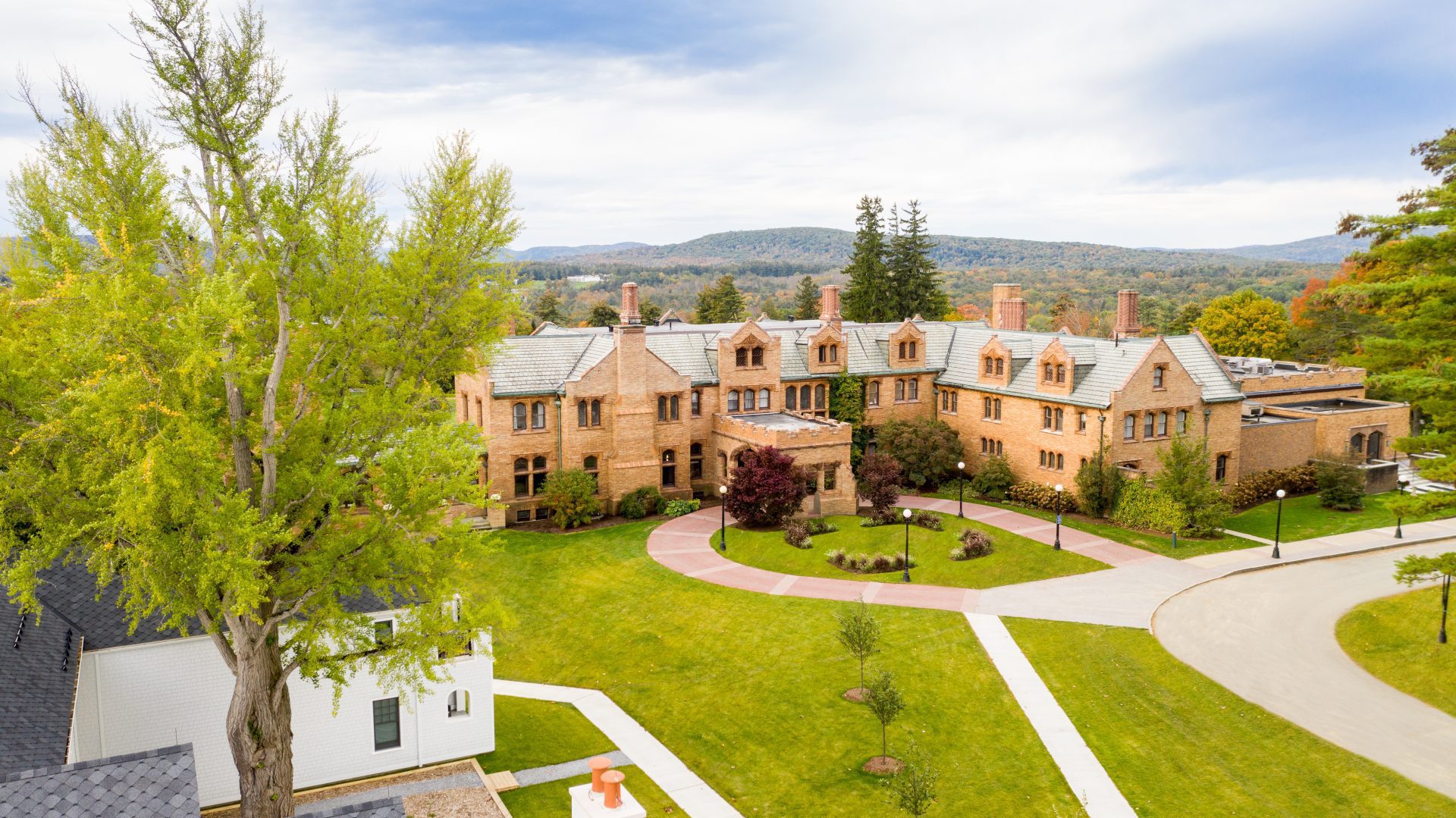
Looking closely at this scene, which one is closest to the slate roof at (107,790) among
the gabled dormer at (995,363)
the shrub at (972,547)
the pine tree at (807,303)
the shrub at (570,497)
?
the shrub at (972,547)

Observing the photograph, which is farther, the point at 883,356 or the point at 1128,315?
the point at 883,356

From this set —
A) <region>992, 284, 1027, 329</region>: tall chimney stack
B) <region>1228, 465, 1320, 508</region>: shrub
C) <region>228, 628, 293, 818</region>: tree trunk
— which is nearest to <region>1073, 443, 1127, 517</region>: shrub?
<region>1228, 465, 1320, 508</region>: shrub

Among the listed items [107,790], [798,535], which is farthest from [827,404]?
[107,790]

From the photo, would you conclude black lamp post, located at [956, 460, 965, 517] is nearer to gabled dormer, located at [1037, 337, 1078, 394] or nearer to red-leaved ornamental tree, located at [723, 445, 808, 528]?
gabled dormer, located at [1037, 337, 1078, 394]

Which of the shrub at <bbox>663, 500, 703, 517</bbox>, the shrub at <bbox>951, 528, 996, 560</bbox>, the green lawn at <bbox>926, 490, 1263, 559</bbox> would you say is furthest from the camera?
the shrub at <bbox>663, 500, 703, 517</bbox>

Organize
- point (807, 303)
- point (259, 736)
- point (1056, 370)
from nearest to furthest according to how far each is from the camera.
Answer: point (259, 736), point (1056, 370), point (807, 303)

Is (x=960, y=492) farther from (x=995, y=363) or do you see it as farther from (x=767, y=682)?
(x=767, y=682)
